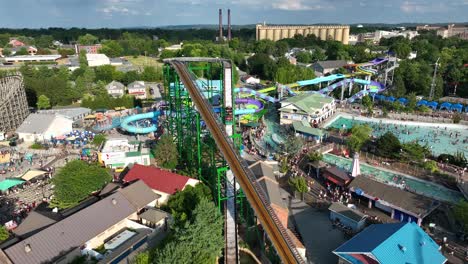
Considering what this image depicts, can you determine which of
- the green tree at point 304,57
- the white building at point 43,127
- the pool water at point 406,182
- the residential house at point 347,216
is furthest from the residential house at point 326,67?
the residential house at point 347,216

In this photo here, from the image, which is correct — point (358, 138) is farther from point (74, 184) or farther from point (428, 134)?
point (74, 184)

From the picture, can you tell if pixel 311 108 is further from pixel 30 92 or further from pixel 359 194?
pixel 30 92

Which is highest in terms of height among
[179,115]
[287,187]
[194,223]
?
[179,115]

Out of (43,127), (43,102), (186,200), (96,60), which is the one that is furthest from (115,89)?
(186,200)

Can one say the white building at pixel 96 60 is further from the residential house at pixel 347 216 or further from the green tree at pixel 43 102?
the residential house at pixel 347 216

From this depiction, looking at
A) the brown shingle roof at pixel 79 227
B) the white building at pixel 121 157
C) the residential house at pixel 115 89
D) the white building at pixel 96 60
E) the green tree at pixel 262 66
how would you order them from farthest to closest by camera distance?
the white building at pixel 96 60, the green tree at pixel 262 66, the residential house at pixel 115 89, the white building at pixel 121 157, the brown shingle roof at pixel 79 227

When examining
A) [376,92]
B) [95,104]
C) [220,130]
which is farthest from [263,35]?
[220,130]

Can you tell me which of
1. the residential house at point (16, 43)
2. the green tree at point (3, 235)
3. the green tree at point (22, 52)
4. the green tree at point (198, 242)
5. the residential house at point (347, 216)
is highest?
the residential house at point (16, 43)
